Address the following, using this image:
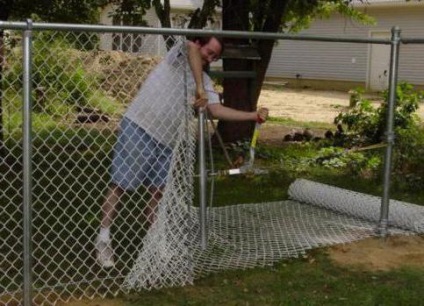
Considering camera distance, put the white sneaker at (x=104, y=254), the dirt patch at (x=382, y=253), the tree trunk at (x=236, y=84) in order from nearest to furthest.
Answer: the white sneaker at (x=104, y=254)
the dirt patch at (x=382, y=253)
the tree trunk at (x=236, y=84)

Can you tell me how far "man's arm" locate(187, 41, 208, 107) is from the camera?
4.48 meters

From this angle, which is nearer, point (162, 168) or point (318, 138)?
point (162, 168)

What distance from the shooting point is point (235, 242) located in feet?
18.2

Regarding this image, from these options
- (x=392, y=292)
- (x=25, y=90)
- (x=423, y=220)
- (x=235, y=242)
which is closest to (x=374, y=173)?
(x=423, y=220)

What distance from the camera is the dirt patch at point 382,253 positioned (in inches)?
201

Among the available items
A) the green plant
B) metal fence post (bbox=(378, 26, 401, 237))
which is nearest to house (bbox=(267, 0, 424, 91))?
the green plant

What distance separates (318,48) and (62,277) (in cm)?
2548

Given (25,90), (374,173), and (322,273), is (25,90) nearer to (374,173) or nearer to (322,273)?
(322,273)

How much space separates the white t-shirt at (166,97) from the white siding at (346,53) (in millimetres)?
21961

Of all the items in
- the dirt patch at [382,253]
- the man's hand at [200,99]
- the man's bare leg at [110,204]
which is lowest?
the dirt patch at [382,253]

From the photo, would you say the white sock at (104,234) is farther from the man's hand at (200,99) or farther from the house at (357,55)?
the house at (357,55)

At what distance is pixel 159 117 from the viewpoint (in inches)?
182

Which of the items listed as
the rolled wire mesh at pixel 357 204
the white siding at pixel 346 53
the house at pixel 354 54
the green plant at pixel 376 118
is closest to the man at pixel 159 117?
the rolled wire mesh at pixel 357 204

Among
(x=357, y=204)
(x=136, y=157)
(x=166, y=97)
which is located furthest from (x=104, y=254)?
(x=357, y=204)
